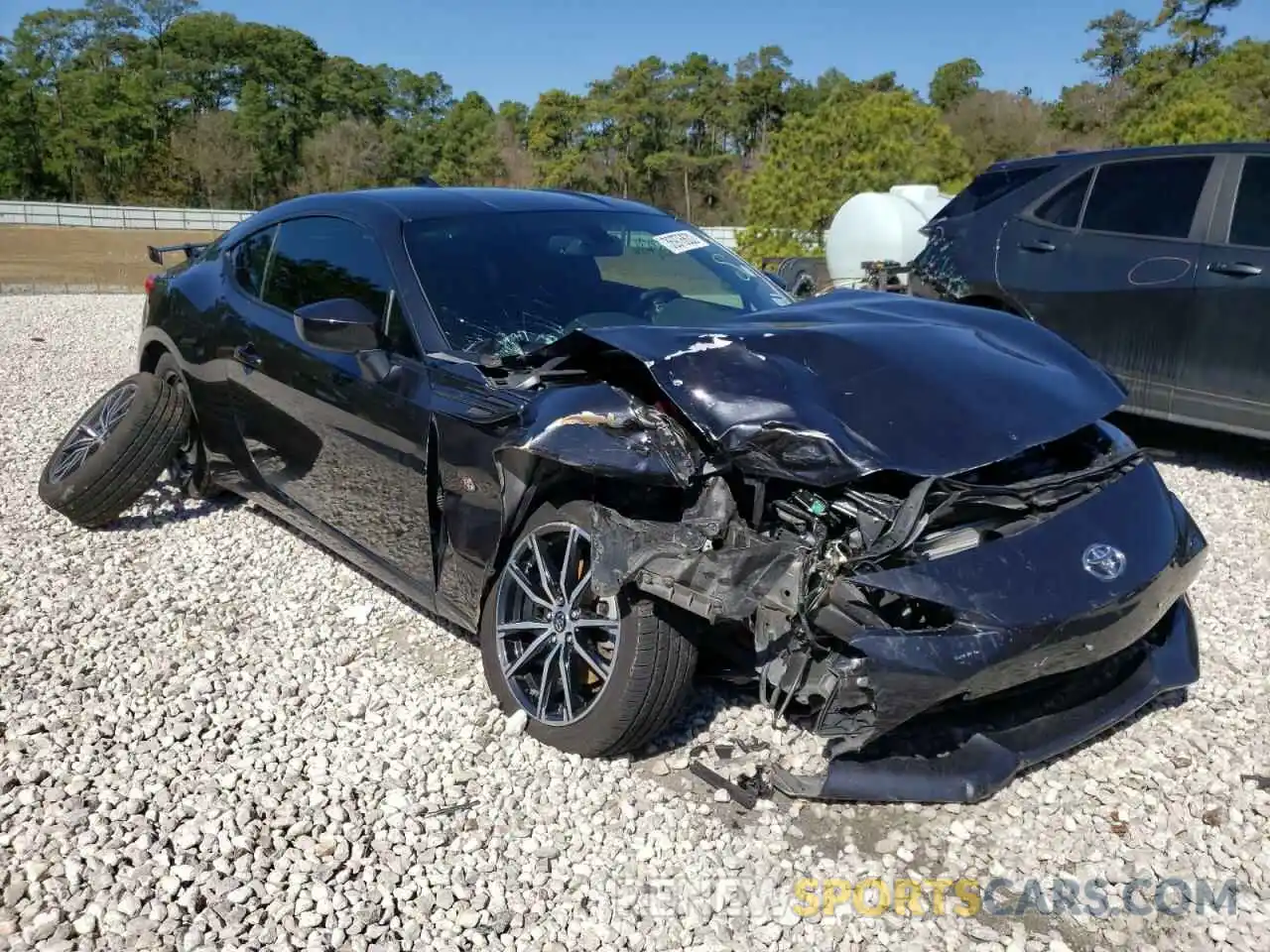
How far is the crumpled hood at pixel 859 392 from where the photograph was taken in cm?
271

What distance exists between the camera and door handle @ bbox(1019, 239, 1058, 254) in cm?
654

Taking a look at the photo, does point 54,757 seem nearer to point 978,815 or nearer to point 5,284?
point 978,815

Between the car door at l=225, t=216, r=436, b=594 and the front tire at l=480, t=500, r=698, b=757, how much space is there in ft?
1.46

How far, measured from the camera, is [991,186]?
710 centimetres

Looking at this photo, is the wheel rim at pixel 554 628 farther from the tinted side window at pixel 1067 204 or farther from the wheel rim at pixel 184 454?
the tinted side window at pixel 1067 204

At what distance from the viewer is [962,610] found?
98.7 inches

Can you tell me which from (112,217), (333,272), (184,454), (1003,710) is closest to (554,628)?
(1003,710)

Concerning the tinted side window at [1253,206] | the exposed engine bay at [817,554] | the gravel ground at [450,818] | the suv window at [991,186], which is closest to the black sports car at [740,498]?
the exposed engine bay at [817,554]

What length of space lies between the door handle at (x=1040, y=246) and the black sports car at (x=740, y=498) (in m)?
3.25

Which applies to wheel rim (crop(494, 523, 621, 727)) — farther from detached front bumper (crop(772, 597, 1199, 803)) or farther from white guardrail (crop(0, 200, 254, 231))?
white guardrail (crop(0, 200, 254, 231))

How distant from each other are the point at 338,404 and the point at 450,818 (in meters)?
1.63

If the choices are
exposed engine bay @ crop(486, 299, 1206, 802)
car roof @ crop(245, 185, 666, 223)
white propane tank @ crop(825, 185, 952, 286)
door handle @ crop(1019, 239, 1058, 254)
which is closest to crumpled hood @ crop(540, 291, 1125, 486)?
exposed engine bay @ crop(486, 299, 1206, 802)


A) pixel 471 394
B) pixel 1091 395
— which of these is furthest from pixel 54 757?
pixel 1091 395

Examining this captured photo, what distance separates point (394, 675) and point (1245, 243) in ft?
16.7
